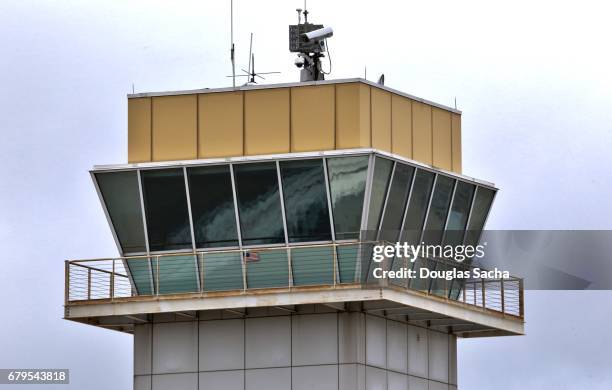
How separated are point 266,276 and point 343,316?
7.08 ft

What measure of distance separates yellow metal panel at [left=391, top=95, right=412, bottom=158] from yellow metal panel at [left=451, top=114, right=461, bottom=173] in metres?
1.94

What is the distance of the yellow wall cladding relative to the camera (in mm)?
71650

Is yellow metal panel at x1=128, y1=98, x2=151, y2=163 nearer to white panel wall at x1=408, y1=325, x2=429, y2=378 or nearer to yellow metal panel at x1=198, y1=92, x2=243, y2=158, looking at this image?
yellow metal panel at x1=198, y1=92, x2=243, y2=158

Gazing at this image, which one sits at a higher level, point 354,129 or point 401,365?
point 354,129

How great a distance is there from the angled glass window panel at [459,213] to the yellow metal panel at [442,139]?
0.69 metres

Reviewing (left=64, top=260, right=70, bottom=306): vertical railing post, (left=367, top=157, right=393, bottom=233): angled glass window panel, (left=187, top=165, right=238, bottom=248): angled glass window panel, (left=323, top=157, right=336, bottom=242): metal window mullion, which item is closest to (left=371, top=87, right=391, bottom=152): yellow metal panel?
(left=367, top=157, right=393, bottom=233): angled glass window panel

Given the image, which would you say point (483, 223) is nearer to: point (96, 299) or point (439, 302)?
point (439, 302)

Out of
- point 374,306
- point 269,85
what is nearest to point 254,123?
point 269,85

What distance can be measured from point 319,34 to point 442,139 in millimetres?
4186

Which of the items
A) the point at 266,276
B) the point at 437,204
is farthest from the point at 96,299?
the point at 437,204

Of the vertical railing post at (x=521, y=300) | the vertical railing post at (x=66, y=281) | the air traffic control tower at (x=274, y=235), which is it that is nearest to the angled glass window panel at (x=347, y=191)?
the air traffic control tower at (x=274, y=235)

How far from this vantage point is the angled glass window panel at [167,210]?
72.1m

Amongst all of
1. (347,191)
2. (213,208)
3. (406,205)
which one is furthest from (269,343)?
(406,205)

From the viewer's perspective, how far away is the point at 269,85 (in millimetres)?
72312
